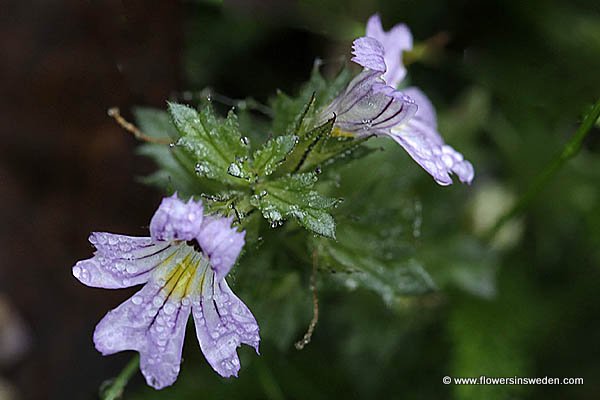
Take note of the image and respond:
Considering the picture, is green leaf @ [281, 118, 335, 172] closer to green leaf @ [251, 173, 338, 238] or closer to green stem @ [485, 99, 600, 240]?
green leaf @ [251, 173, 338, 238]

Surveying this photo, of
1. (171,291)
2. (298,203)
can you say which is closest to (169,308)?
(171,291)

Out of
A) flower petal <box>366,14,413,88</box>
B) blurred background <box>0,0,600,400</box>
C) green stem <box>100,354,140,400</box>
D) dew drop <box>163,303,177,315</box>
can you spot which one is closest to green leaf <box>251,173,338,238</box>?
dew drop <box>163,303,177,315</box>

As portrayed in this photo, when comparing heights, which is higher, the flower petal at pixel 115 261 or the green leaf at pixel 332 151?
the green leaf at pixel 332 151

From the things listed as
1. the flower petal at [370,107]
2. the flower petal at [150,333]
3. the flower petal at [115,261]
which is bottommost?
the flower petal at [150,333]

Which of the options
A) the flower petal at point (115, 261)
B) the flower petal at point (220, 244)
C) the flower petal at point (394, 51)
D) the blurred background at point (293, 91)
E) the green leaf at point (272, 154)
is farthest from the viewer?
the blurred background at point (293, 91)

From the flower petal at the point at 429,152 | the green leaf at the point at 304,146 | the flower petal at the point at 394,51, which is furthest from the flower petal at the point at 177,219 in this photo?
the flower petal at the point at 394,51

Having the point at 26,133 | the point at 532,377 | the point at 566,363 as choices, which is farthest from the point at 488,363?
the point at 26,133

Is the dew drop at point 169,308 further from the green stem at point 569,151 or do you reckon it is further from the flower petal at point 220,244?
the green stem at point 569,151
